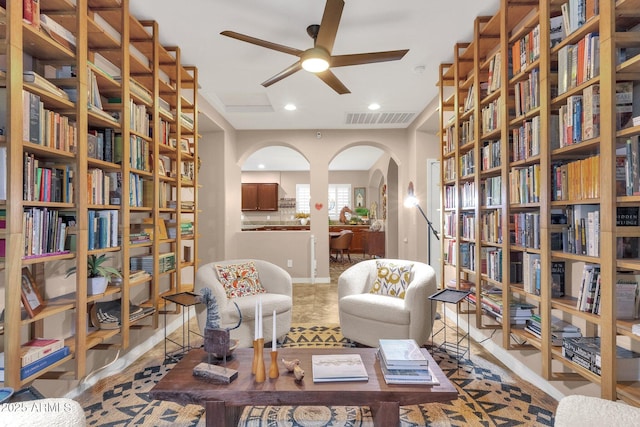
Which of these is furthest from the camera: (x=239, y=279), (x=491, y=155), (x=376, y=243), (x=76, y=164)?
(x=376, y=243)

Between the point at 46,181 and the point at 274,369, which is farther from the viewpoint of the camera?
the point at 46,181

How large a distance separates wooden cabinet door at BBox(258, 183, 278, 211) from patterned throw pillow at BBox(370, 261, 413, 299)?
709 centimetres

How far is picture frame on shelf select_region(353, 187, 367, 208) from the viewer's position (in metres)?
10.5

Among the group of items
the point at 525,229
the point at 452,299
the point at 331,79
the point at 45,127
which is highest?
the point at 331,79

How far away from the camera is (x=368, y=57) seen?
2332 millimetres

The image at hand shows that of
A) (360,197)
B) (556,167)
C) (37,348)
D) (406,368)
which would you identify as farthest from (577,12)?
(360,197)

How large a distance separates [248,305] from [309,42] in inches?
93.4

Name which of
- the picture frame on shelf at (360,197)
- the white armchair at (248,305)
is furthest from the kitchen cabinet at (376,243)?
the white armchair at (248,305)

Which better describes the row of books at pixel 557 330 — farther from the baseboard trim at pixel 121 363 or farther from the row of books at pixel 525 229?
the baseboard trim at pixel 121 363

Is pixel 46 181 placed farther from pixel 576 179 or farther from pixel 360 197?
pixel 360 197

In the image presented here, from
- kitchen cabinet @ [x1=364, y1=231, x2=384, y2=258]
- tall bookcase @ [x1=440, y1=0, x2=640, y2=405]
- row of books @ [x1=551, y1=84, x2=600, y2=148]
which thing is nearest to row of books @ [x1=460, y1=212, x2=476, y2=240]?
tall bookcase @ [x1=440, y1=0, x2=640, y2=405]

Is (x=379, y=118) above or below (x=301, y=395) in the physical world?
above

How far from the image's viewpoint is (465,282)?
121 inches

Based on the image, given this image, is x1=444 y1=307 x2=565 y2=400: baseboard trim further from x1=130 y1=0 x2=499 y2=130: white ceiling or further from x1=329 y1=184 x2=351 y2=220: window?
x1=329 y1=184 x2=351 y2=220: window
